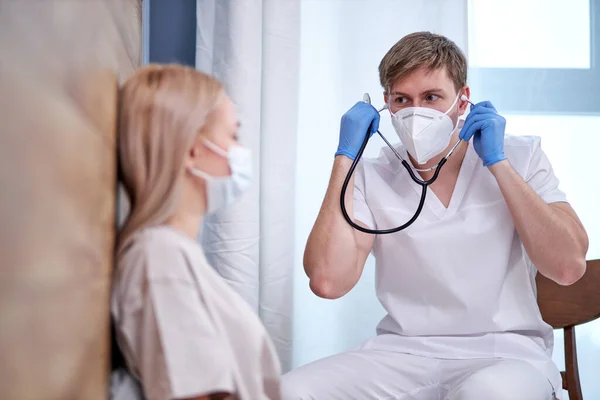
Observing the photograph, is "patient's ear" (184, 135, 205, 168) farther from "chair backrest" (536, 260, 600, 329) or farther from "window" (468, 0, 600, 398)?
"window" (468, 0, 600, 398)

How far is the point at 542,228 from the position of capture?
1315mm

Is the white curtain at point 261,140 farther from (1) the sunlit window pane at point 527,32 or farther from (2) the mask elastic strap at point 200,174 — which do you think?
(2) the mask elastic strap at point 200,174

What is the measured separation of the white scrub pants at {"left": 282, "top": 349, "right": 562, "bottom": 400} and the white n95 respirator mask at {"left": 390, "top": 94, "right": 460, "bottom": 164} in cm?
47

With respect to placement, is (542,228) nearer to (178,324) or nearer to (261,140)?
(261,140)

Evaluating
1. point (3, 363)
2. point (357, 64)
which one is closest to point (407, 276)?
point (357, 64)

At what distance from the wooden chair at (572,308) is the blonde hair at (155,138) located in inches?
49.2

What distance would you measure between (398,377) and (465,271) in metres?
0.30

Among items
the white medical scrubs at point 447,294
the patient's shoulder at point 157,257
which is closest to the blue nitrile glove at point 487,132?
the white medical scrubs at point 447,294

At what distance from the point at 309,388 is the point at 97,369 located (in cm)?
70

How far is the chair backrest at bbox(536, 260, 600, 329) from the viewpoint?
1.55 meters

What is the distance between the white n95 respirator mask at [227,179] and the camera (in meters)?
0.73

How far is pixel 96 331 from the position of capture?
24.6 inches

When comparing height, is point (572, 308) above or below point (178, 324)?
below

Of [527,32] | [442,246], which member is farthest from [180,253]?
[527,32]
